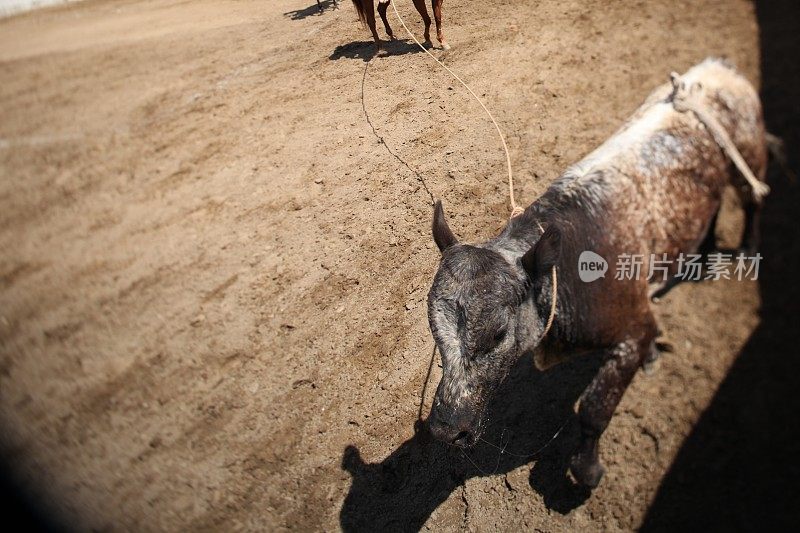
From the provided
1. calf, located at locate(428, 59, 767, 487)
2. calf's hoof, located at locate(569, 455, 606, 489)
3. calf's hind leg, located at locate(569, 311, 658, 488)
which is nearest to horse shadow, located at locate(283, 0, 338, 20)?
calf, located at locate(428, 59, 767, 487)

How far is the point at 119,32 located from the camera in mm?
13016

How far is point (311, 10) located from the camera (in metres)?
11.2

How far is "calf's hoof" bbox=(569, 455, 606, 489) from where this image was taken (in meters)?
2.74

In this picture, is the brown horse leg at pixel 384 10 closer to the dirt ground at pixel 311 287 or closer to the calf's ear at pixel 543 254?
the dirt ground at pixel 311 287

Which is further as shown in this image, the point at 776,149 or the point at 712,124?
the point at 776,149

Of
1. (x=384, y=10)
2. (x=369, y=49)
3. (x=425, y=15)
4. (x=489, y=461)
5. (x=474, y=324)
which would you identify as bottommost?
(x=489, y=461)

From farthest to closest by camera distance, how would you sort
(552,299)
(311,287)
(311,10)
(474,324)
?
(311,10), (311,287), (552,299), (474,324)

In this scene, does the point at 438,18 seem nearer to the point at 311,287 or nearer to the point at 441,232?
the point at 311,287

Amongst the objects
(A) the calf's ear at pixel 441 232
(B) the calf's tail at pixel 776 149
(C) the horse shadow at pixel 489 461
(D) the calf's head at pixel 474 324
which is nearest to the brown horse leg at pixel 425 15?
(B) the calf's tail at pixel 776 149

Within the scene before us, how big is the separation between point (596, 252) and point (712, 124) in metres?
1.65

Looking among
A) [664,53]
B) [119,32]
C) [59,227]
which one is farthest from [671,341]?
[119,32]

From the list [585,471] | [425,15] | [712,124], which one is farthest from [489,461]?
[425,15]

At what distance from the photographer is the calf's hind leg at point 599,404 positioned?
8.88ft

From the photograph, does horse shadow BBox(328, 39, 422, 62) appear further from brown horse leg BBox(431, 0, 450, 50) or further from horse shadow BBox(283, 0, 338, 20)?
horse shadow BBox(283, 0, 338, 20)
